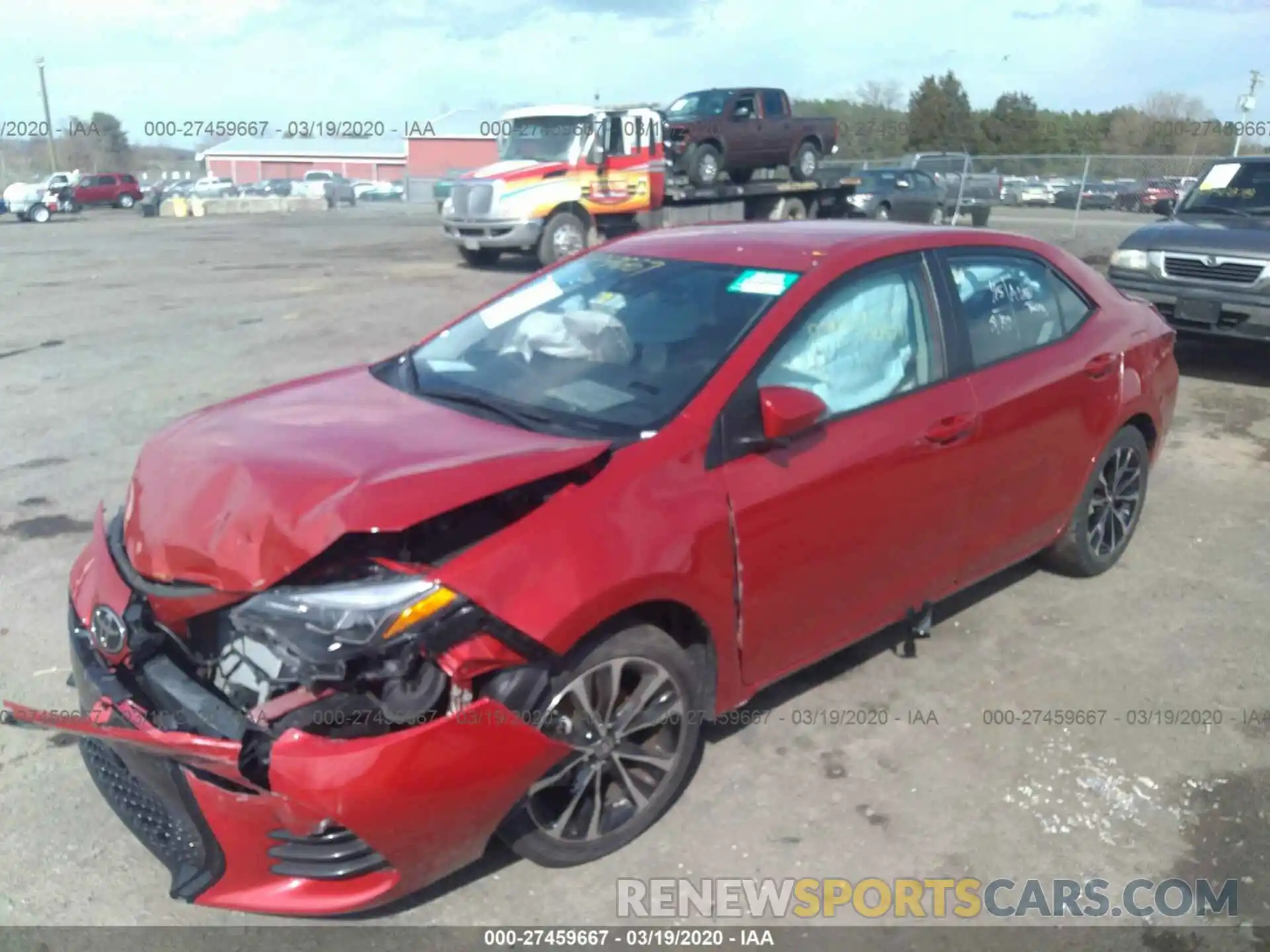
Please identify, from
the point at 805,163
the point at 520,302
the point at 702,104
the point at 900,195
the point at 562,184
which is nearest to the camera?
the point at 520,302

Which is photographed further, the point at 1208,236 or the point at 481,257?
the point at 481,257

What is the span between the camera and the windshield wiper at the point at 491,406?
11.1 ft

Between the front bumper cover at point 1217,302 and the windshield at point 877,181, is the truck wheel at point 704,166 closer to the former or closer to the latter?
the windshield at point 877,181

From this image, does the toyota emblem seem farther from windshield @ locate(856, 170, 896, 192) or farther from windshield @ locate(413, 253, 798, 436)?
windshield @ locate(856, 170, 896, 192)

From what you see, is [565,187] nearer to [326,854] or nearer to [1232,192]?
[1232,192]

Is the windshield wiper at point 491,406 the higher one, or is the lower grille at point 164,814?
the windshield wiper at point 491,406

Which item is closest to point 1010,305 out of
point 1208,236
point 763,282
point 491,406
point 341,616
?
point 763,282

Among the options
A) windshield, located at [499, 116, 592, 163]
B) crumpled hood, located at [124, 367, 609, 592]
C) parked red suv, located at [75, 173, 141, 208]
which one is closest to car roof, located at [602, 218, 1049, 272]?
crumpled hood, located at [124, 367, 609, 592]

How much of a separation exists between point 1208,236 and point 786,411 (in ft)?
24.6

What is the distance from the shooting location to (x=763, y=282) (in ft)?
12.3

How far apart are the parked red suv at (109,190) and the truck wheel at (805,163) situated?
120 ft

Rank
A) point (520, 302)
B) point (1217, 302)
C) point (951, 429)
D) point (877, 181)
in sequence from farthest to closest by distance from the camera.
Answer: point (877, 181) < point (1217, 302) < point (520, 302) < point (951, 429)

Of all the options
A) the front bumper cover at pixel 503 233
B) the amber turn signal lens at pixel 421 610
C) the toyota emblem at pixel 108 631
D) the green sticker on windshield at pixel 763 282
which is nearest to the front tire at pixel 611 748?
the amber turn signal lens at pixel 421 610

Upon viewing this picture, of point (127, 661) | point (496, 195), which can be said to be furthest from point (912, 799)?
point (496, 195)
